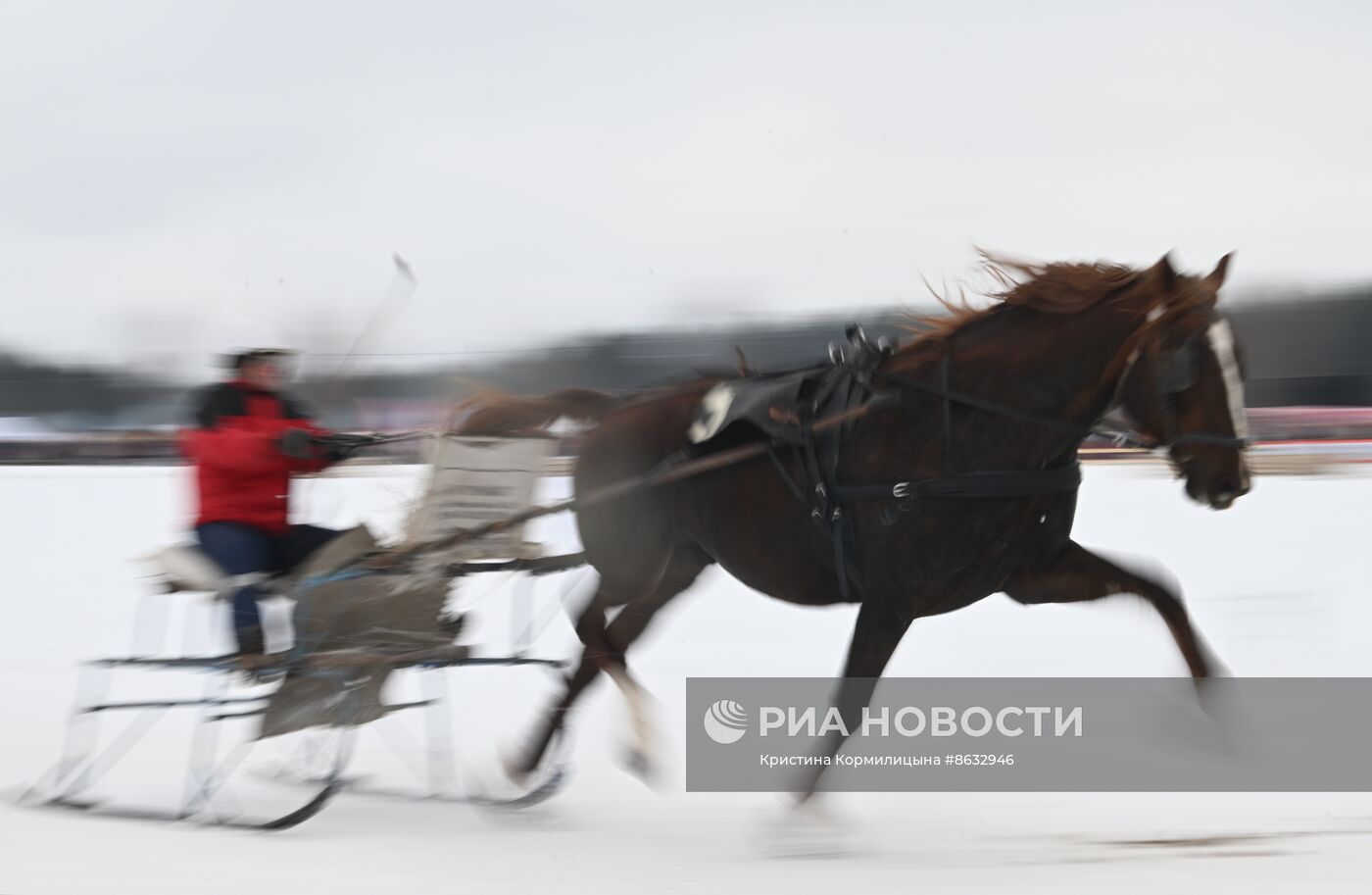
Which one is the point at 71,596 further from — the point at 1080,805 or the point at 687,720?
the point at 1080,805

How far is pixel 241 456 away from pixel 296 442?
0.62 feet

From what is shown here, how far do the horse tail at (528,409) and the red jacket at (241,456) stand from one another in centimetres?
66

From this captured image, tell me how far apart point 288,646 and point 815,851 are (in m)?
1.97

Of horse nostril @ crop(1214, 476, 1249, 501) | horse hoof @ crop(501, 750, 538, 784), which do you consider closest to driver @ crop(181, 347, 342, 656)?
horse hoof @ crop(501, 750, 538, 784)

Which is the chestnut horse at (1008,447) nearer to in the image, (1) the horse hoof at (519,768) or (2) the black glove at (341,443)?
(1) the horse hoof at (519,768)

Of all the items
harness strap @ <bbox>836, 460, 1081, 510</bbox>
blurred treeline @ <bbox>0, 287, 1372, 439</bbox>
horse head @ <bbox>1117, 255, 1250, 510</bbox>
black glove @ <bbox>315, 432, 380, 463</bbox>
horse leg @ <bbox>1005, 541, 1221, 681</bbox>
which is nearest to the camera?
horse head @ <bbox>1117, 255, 1250, 510</bbox>

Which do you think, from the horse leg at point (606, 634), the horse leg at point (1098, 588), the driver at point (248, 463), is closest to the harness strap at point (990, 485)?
the horse leg at point (1098, 588)

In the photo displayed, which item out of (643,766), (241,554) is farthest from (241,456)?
(643,766)

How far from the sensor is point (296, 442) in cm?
477

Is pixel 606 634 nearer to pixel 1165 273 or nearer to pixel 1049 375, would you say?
pixel 1049 375

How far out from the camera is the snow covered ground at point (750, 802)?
386 centimetres

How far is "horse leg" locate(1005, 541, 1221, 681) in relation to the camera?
4.45 metres

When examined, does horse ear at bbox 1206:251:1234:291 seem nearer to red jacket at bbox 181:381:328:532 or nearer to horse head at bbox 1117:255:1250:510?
horse head at bbox 1117:255:1250:510

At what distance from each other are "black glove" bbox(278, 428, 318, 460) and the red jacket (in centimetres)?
4
